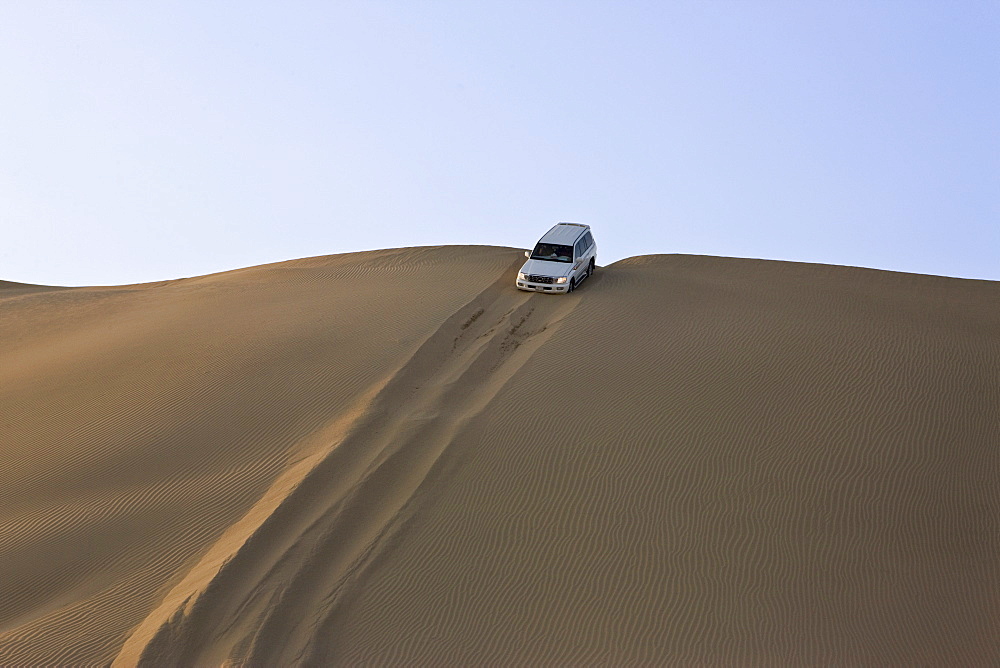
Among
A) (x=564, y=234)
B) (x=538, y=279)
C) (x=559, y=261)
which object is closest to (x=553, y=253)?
(x=559, y=261)

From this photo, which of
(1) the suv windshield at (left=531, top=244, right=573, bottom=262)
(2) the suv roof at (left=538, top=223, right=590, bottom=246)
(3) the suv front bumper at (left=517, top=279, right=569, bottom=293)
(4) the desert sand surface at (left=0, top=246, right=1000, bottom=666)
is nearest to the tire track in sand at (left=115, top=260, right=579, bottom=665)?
(4) the desert sand surface at (left=0, top=246, right=1000, bottom=666)

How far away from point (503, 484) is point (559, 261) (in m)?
8.77

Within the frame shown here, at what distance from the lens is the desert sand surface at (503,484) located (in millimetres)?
11352

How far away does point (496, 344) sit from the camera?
712 inches

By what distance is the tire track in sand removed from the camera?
10867 millimetres

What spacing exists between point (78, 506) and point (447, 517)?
20.2 feet

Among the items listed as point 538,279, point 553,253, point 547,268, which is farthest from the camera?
point 553,253

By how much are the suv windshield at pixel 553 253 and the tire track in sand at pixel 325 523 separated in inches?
140

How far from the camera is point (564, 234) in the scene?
22.0 m

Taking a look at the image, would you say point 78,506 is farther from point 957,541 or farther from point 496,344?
point 957,541

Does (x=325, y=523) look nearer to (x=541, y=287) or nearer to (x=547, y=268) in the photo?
(x=541, y=287)

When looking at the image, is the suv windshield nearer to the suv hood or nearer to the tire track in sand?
the suv hood

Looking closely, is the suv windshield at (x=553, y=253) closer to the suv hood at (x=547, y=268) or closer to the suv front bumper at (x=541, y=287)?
the suv hood at (x=547, y=268)

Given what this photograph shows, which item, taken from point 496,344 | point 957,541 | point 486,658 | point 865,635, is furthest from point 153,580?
point 957,541
